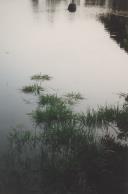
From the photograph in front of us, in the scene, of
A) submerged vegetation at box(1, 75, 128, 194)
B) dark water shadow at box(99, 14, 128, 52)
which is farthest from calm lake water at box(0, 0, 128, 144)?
submerged vegetation at box(1, 75, 128, 194)

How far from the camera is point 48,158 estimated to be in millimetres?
11062

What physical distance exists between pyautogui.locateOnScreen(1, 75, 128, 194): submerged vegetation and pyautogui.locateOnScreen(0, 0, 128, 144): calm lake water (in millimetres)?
1603

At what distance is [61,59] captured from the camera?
28.3 meters

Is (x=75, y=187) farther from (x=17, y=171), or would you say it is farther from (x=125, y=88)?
(x=125, y=88)

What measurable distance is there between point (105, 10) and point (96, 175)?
57722 mm

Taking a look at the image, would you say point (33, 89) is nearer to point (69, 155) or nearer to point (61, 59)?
point (69, 155)

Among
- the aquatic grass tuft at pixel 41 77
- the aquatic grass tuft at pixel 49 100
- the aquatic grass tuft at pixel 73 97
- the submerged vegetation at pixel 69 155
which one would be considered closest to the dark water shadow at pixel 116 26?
the aquatic grass tuft at pixel 41 77

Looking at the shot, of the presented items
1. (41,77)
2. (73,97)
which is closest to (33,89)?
(73,97)

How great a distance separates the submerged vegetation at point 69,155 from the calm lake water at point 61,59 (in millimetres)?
1603

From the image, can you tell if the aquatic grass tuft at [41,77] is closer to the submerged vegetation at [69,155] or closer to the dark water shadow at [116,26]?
the submerged vegetation at [69,155]

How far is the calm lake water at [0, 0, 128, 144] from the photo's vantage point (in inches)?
710

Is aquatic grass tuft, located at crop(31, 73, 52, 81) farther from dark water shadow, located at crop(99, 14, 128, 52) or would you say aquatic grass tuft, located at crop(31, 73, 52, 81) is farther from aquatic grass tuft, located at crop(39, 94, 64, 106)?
dark water shadow, located at crop(99, 14, 128, 52)

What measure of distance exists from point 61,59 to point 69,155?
58.5 feet

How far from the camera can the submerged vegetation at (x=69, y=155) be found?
32.2ft
